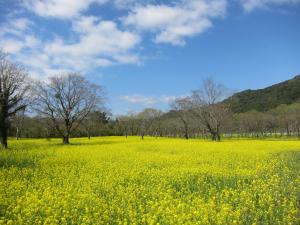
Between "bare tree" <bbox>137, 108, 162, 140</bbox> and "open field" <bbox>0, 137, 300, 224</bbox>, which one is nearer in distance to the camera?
"open field" <bbox>0, 137, 300, 224</bbox>

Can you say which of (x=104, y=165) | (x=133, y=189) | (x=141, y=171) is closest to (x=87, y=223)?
(x=133, y=189)

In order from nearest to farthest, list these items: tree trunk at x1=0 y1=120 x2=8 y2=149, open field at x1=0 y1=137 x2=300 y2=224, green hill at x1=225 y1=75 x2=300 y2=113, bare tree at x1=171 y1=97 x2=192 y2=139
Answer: open field at x1=0 y1=137 x2=300 y2=224, tree trunk at x1=0 y1=120 x2=8 y2=149, bare tree at x1=171 y1=97 x2=192 y2=139, green hill at x1=225 y1=75 x2=300 y2=113

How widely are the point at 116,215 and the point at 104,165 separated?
9.19 meters

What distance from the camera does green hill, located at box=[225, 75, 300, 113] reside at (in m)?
166

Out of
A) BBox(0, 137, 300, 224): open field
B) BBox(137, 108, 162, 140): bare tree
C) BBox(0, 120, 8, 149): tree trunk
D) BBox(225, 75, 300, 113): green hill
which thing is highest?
BBox(225, 75, 300, 113): green hill

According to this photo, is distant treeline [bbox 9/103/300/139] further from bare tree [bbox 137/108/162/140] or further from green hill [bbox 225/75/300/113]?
green hill [bbox 225/75/300/113]

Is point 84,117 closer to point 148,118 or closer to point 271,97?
point 148,118

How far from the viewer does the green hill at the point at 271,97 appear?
545 ft

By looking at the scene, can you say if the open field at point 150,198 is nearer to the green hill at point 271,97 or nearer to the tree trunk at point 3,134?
the tree trunk at point 3,134

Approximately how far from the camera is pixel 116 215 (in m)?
8.95

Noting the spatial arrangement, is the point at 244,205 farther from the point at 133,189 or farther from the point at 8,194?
the point at 8,194

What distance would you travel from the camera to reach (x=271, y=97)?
176125 millimetres

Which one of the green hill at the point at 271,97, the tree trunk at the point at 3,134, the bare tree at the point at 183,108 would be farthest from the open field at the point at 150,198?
the green hill at the point at 271,97

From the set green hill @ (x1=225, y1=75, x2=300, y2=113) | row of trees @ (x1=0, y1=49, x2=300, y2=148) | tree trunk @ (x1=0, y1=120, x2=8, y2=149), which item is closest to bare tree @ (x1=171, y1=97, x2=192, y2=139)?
row of trees @ (x1=0, y1=49, x2=300, y2=148)
